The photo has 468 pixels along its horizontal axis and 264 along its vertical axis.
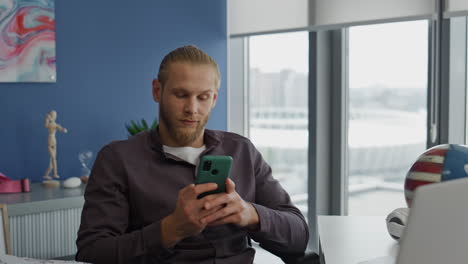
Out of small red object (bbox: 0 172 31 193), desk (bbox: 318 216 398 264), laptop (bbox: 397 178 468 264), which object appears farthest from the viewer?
small red object (bbox: 0 172 31 193)

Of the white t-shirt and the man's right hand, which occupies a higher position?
the white t-shirt

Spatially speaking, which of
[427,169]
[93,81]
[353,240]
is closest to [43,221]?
[93,81]

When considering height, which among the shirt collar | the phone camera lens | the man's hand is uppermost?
the shirt collar

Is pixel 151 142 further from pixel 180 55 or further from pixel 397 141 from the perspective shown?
pixel 397 141

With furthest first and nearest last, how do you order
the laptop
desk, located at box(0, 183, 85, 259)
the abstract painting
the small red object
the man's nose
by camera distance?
the abstract painting < the small red object < desk, located at box(0, 183, 85, 259) < the man's nose < the laptop

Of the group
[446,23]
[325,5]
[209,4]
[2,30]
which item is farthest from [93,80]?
[446,23]

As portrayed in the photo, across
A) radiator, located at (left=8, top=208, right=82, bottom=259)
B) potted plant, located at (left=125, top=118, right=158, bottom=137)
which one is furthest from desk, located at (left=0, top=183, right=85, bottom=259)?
potted plant, located at (left=125, top=118, right=158, bottom=137)

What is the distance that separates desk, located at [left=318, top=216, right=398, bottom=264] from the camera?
62.3 inches

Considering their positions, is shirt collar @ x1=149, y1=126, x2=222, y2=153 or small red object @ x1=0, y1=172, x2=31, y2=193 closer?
shirt collar @ x1=149, y1=126, x2=222, y2=153

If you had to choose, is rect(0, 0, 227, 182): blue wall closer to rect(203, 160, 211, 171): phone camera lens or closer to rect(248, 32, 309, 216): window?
rect(248, 32, 309, 216): window

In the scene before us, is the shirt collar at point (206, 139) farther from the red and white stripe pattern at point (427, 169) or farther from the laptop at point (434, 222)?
the laptop at point (434, 222)

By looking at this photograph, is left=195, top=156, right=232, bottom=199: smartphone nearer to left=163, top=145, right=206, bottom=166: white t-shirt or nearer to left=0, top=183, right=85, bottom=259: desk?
left=163, top=145, right=206, bottom=166: white t-shirt

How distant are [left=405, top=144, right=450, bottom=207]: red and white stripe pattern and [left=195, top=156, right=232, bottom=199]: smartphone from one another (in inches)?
25.9

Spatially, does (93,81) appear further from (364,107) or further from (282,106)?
(364,107)
